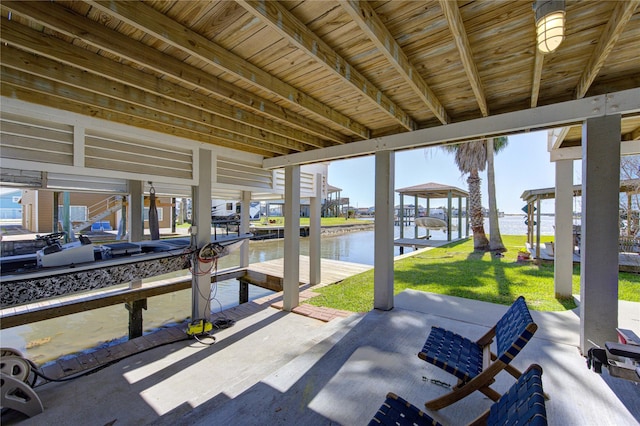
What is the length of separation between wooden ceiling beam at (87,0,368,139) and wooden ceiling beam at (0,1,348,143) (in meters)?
0.40

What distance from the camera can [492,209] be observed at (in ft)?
36.2

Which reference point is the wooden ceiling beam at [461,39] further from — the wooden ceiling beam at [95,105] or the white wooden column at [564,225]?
the white wooden column at [564,225]

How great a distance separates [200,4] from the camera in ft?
6.18

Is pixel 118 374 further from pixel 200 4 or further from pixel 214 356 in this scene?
pixel 200 4

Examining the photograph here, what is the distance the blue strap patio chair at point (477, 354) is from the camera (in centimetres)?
192

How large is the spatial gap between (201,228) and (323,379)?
3415 millimetres

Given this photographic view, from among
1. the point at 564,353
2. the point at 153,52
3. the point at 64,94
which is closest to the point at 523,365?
the point at 564,353

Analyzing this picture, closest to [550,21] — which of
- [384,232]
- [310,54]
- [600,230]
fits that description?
[310,54]

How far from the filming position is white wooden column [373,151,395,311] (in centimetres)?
446

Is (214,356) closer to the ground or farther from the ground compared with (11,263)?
closer to the ground

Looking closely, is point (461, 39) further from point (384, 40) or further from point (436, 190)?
point (436, 190)

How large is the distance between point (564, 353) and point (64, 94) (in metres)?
6.04

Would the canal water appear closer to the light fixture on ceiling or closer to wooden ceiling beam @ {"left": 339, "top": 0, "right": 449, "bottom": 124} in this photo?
wooden ceiling beam @ {"left": 339, "top": 0, "right": 449, "bottom": 124}

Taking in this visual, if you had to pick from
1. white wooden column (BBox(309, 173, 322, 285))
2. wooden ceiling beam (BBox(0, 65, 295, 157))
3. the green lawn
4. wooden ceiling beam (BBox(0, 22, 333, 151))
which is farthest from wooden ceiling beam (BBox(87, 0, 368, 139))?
white wooden column (BBox(309, 173, 322, 285))
